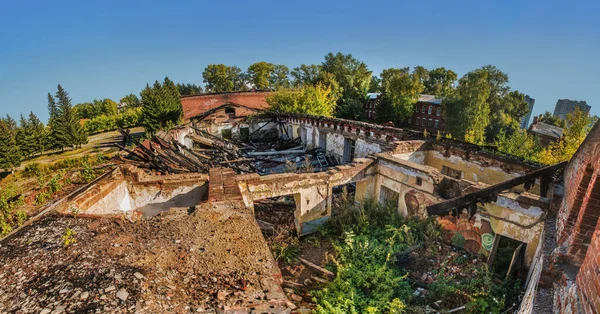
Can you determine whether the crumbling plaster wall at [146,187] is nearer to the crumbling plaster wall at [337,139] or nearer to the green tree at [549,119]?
the crumbling plaster wall at [337,139]

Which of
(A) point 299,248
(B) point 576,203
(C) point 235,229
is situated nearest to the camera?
(B) point 576,203

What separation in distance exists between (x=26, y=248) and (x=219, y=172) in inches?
168

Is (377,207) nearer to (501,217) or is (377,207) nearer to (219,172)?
(501,217)

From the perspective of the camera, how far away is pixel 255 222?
513 centimetres

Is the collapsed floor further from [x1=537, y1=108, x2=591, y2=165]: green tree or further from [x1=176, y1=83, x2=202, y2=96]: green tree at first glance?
[x1=176, y1=83, x2=202, y2=96]: green tree

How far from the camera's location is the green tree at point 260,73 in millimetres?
53000

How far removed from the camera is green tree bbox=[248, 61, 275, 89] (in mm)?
53000

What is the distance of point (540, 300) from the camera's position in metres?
3.79

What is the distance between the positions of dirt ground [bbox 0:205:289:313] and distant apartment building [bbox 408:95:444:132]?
39.1m

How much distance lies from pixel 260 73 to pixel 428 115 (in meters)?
32.0

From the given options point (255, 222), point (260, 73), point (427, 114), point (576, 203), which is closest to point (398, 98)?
point (427, 114)

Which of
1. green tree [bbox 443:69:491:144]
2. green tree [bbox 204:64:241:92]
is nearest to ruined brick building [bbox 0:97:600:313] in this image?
green tree [bbox 443:69:491:144]

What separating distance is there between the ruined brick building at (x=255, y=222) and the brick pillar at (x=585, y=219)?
0.02 metres

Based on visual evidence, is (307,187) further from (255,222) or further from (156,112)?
(156,112)
